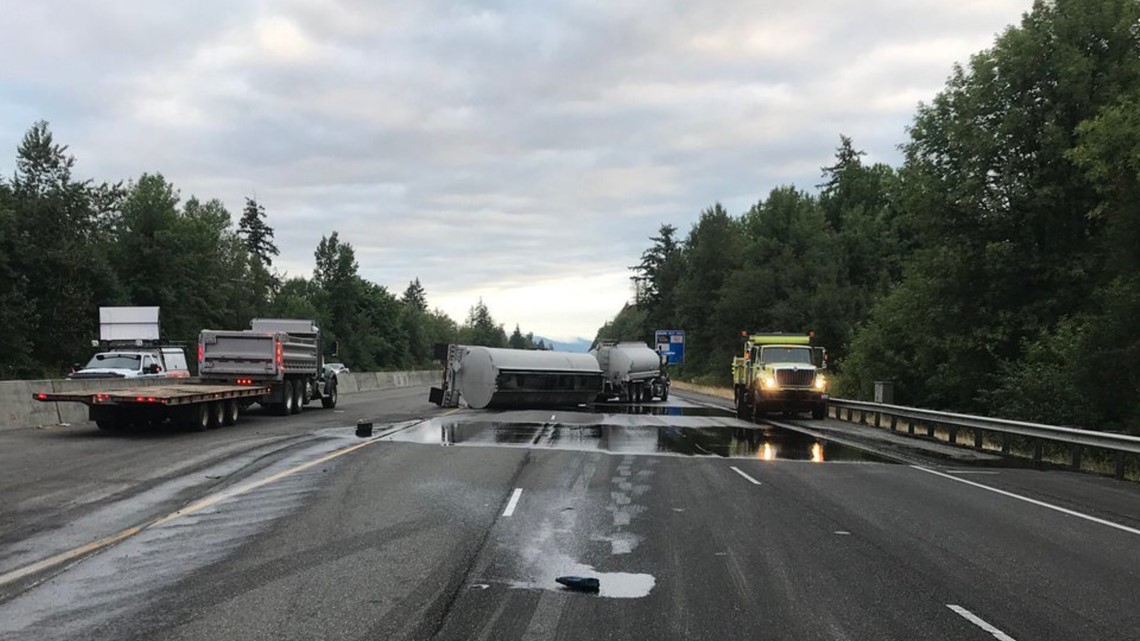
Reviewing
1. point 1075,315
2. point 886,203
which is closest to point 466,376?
point 1075,315

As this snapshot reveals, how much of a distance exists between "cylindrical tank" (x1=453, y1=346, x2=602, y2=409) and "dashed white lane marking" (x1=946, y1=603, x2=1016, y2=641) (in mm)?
25194

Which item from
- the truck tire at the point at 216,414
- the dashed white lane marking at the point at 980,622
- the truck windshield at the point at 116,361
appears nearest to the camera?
the dashed white lane marking at the point at 980,622

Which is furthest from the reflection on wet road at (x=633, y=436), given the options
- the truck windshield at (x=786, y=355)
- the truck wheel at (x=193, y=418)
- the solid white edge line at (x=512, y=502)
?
the solid white edge line at (x=512, y=502)

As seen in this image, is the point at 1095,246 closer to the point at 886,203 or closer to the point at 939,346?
the point at 939,346

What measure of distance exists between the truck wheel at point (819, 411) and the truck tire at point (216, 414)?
61.7 ft

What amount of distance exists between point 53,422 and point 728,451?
52.0 ft

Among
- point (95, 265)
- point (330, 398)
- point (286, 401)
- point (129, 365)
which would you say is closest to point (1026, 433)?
point (286, 401)

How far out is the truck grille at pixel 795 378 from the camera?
94.5 ft

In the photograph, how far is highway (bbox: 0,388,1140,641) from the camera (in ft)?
19.3

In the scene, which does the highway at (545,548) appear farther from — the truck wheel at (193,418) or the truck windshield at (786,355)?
the truck windshield at (786,355)

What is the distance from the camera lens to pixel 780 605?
20.7ft

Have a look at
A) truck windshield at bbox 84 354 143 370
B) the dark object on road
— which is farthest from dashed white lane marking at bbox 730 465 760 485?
truck windshield at bbox 84 354 143 370

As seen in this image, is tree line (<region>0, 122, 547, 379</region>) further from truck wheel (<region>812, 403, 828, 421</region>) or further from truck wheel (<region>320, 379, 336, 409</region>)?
truck wheel (<region>812, 403, 828, 421</region>)

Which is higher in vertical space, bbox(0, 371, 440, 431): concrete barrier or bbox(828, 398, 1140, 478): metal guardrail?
bbox(0, 371, 440, 431): concrete barrier
